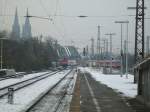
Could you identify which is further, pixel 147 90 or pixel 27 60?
pixel 27 60

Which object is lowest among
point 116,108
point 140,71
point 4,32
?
point 116,108

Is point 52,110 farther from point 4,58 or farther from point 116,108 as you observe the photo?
point 4,58

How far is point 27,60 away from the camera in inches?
4385

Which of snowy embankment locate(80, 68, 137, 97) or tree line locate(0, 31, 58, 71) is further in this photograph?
tree line locate(0, 31, 58, 71)

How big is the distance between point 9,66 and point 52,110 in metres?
76.6

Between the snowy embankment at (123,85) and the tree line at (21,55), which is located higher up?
the tree line at (21,55)

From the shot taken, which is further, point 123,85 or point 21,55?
point 21,55

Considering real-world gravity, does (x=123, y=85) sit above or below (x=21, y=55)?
below

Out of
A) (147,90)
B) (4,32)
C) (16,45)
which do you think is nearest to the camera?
(147,90)

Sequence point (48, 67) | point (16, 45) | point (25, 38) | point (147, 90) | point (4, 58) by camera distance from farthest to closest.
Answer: point (48, 67) < point (25, 38) < point (16, 45) < point (4, 58) < point (147, 90)

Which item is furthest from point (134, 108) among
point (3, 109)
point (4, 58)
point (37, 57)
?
point (37, 57)

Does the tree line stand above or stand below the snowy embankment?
above

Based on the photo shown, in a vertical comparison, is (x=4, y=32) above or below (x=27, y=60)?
above

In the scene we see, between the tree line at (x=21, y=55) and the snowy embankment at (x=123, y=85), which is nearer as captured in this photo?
the snowy embankment at (x=123, y=85)
